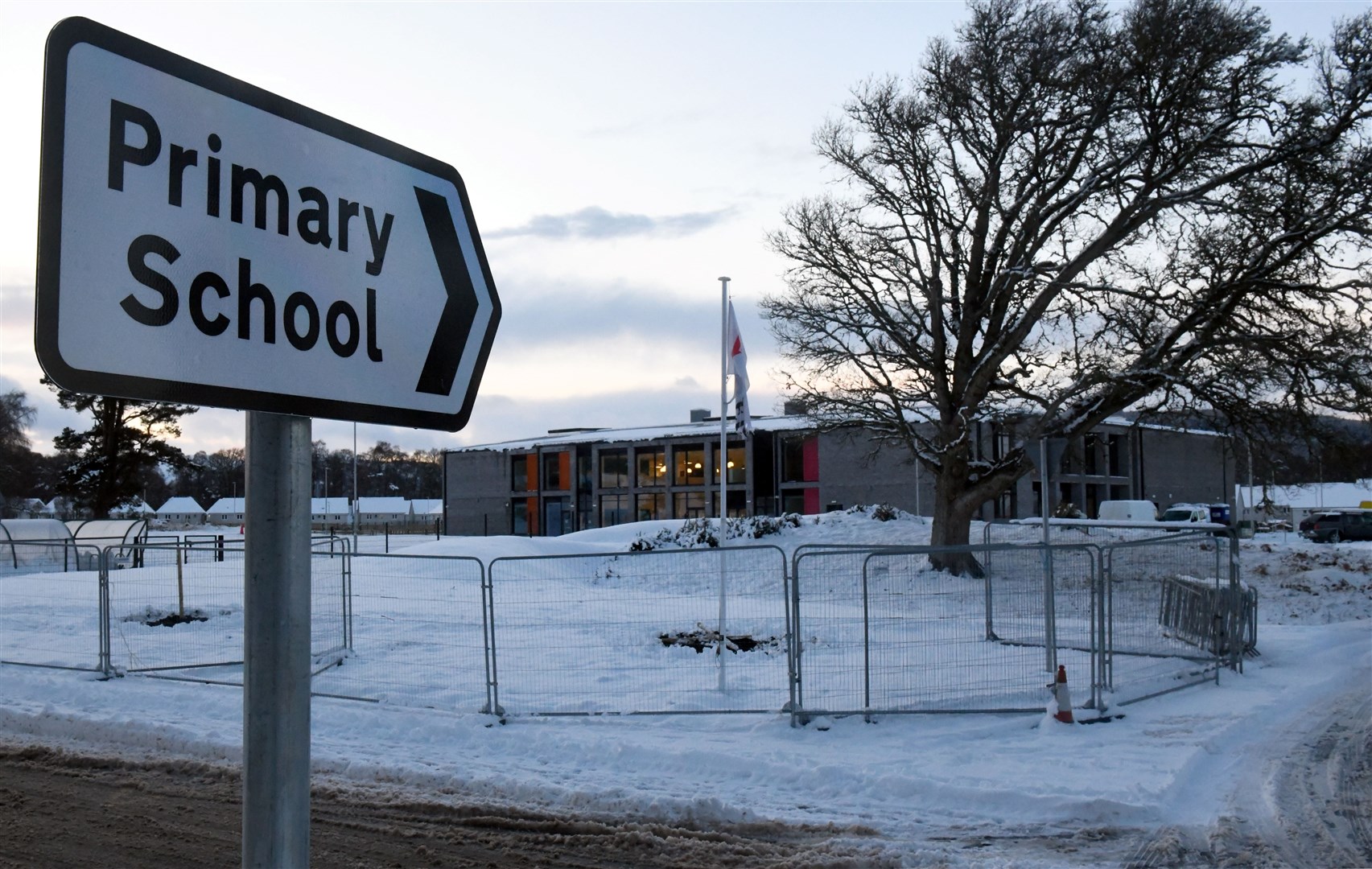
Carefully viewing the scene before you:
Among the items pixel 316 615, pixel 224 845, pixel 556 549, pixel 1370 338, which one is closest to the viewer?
pixel 224 845

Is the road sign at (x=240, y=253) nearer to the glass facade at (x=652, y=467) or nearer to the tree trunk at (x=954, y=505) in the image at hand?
the tree trunk at (x=954, y=505)

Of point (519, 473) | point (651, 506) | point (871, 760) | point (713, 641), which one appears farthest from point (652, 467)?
point (871, 760)

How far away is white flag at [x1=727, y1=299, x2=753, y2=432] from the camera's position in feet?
42.7

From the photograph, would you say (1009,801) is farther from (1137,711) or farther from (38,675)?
(38,675)

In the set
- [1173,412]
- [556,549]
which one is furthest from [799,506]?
[1173,412]

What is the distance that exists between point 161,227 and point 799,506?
59386mm

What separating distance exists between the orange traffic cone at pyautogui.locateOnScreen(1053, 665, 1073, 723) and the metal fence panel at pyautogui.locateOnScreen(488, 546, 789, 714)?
2794 mm

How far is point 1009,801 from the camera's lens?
25.1ft

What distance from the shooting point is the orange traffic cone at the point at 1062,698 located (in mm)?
10031

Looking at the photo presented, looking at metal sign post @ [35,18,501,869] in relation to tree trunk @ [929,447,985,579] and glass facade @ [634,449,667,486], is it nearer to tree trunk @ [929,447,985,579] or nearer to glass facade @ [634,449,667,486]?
tree trunk @ [929,447,985,579]

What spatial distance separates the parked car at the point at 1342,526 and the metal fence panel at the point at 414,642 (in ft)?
150

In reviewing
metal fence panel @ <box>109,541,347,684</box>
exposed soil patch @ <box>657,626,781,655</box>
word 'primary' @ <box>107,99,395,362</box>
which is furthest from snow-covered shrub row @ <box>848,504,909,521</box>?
word 'primary' @ <box>107,99,395,362</box>

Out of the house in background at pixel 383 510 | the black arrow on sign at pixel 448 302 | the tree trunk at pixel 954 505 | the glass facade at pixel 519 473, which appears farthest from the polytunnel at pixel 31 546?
the house in background at pixel 383 510

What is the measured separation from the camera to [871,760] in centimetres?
881
